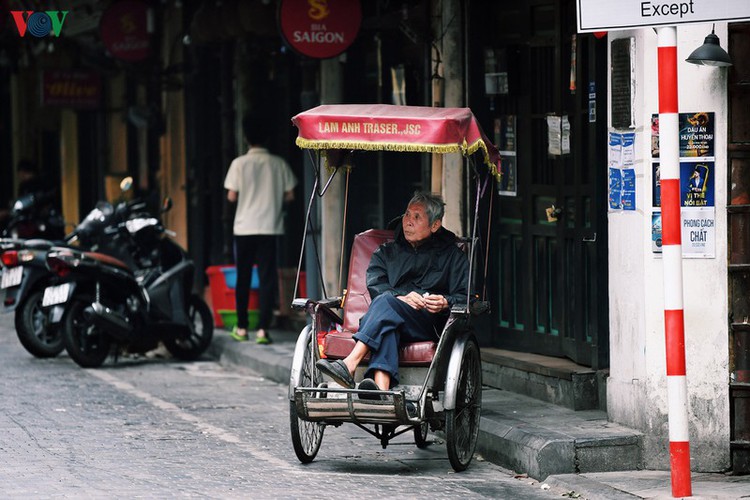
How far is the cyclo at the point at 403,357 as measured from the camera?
786cm

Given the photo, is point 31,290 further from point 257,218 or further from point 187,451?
point 187,451

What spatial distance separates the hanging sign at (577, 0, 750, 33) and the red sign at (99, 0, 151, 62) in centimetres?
1034

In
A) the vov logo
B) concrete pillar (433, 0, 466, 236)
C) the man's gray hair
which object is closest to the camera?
the man's gray hair

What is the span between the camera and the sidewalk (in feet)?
24.4

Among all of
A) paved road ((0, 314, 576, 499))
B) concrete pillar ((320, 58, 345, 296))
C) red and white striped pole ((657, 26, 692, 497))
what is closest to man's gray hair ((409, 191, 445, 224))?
paved road ((0, 314, 576, 499))

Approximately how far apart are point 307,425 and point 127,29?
9602mm

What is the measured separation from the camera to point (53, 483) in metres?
7.42

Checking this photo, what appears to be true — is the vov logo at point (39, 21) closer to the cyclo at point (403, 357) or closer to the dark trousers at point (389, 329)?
the cyclo at point (403, 357)

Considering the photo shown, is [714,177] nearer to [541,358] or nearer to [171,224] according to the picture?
[541,358]

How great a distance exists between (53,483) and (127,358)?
19.0 ft

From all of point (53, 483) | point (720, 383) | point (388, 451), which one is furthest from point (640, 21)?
point (53, 483)

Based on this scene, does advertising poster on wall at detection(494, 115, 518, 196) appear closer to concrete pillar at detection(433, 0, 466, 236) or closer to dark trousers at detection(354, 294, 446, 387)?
concrete pillar at detection(433, 0, 466, 236)

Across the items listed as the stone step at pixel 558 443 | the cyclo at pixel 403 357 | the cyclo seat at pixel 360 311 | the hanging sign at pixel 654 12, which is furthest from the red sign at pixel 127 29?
the hanging sign at pixel 654 12

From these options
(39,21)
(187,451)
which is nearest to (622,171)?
(187,451)
